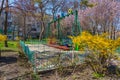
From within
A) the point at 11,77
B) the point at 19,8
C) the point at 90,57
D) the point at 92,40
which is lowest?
the point at 11,77

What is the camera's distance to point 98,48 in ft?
30.6

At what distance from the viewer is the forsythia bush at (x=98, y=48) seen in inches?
363

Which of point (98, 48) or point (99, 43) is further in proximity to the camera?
point (98, 48)

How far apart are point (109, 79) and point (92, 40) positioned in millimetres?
1474

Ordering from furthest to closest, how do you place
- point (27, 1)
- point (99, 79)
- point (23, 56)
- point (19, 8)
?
1. point (27, 1)
2. point (19, 8)
3. point (23, 56)
4. point (99, 79)

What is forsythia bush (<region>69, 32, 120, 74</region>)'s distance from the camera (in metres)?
9.21

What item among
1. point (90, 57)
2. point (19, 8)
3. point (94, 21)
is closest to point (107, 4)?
point (94, 21)

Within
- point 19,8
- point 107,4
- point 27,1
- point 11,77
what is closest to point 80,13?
point 107,4

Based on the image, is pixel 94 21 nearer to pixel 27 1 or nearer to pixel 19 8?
pixel 27 1

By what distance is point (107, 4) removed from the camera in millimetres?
33406

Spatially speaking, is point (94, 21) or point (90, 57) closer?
point (90, 57)

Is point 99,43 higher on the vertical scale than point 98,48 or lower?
higher

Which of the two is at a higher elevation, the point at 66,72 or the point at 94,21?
the point at 94,21

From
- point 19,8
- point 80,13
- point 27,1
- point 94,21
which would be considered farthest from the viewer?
point 80,13
